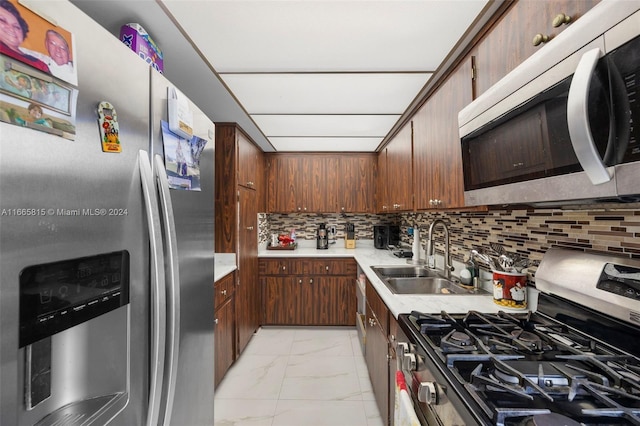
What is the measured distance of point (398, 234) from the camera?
145 inches

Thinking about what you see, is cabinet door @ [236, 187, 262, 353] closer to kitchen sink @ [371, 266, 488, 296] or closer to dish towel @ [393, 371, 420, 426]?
kitchen sink @ [371, 266, 488, 296]

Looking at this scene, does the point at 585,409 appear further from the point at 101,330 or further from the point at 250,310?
the point at 250,310

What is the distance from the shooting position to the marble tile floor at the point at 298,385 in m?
1.88

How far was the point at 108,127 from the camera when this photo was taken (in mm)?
694

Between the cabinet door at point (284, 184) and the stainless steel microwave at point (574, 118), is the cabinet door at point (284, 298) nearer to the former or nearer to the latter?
the cabinet door at point (284, 184)

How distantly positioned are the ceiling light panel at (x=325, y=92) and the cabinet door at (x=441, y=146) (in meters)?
0.19

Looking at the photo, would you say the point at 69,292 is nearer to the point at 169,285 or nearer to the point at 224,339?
the point at 169,285

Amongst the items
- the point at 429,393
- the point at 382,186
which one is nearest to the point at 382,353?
the point at 429,393

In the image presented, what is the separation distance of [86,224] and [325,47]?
129cm

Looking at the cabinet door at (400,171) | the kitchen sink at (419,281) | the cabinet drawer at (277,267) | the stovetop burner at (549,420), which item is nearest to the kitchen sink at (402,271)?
the kitchen sink at (419,281)

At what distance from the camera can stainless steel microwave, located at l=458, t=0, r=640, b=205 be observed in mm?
584

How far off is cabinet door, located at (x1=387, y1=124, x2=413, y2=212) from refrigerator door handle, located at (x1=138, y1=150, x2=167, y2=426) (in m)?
1.91

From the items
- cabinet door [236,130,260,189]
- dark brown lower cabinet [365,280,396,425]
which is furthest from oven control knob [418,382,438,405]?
cabinet door [236,130,260,189]

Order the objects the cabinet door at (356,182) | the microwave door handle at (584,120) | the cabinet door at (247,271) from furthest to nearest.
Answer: the cabinet door at (356,182) → the cabinet door at (247,271) → the microwave door handle at (584,120)
